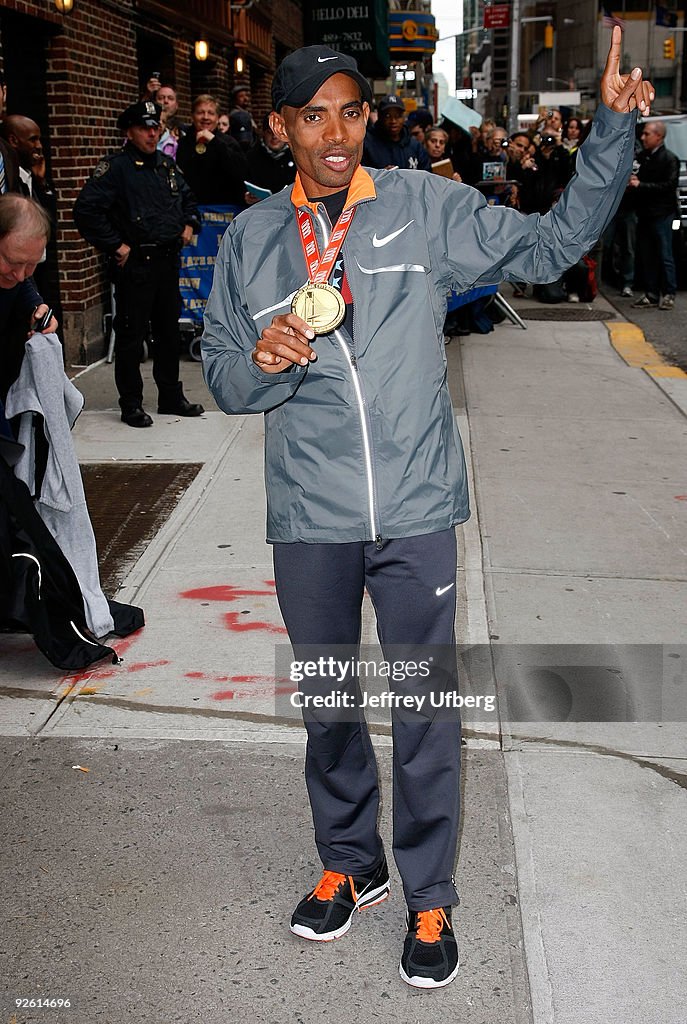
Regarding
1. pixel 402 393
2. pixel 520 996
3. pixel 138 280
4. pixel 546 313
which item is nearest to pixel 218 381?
pixel 402 393

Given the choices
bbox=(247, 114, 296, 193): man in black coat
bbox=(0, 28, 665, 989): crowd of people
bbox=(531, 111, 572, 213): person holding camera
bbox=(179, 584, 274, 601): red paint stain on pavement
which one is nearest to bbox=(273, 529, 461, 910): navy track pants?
bbox=(0, 28, 665, 989): crowd of people

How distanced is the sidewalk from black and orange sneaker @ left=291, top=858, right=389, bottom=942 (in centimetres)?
3

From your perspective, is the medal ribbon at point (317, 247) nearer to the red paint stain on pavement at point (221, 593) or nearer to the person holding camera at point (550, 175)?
the red paint stain on pavement at point (221, 593)

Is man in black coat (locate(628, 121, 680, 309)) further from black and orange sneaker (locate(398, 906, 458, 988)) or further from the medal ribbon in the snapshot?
black and orange sneaker (locate(398, 906, 458, 988))

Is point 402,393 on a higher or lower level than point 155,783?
higher

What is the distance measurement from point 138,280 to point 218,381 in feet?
17.9

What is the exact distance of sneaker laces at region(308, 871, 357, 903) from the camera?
3053 millimetres

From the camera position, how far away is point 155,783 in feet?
12.2

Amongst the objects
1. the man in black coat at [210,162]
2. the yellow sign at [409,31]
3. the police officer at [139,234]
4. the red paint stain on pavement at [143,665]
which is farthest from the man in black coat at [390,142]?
the yellow sign at [409,31]

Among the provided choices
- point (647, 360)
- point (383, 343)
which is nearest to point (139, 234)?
point (647, 360)

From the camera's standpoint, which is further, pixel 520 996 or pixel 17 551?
pixel 17 551

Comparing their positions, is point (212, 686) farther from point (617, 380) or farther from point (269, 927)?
point (617, 380)

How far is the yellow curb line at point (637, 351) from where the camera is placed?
10398 millimetres

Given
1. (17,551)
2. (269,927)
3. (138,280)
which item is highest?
(138,280)
